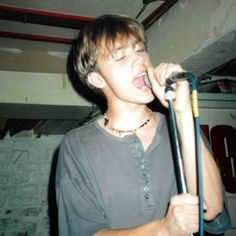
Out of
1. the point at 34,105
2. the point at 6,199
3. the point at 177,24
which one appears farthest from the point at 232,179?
the point at 6,199

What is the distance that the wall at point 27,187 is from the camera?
3951mm

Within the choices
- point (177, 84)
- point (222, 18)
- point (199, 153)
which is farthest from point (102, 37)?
point (199, 153)

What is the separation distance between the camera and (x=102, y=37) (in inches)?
55.2

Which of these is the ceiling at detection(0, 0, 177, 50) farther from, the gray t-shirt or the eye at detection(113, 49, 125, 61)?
the gray t-shirt

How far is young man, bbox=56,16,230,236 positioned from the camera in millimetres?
1023

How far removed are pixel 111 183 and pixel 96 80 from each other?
22.2 inches

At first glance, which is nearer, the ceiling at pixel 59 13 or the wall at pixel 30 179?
the ceiling at pixel 59 13

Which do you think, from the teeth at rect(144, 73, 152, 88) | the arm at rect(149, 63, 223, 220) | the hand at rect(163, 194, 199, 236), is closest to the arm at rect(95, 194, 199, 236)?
the hand at rect(163, 194, 199, 236)

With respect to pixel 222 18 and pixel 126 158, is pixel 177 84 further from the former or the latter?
pixel 222 18

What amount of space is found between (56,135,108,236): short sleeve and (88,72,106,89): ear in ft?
1.27

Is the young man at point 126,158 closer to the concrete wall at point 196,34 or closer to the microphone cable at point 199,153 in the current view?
the microphone cable at point 199,153

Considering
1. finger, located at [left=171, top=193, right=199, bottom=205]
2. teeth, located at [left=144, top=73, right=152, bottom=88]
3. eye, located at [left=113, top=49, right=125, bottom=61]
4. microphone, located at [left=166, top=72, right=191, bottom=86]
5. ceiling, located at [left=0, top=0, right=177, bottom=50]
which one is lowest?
finger, located at [left=171, top=193, right=199, bottom=205]

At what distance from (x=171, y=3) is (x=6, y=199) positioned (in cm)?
334

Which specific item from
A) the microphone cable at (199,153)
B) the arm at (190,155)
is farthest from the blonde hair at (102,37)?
the microphone cable at (199,153)
